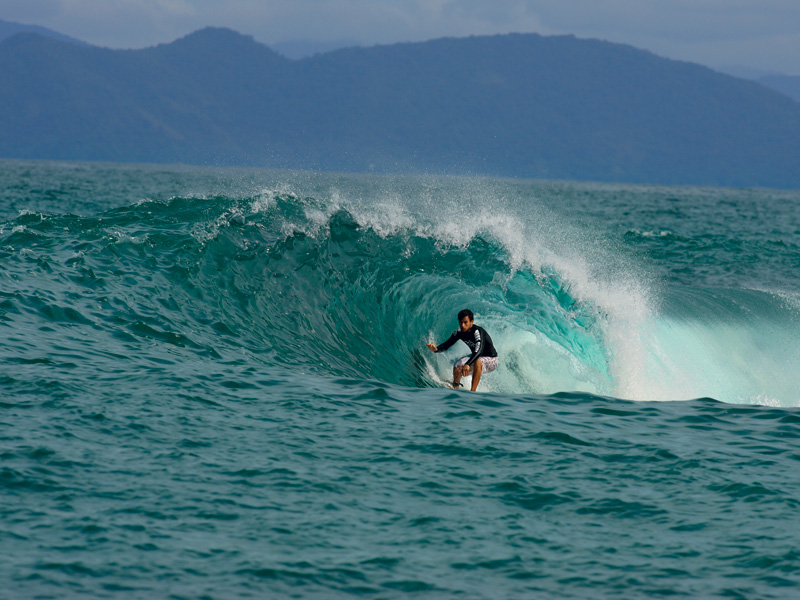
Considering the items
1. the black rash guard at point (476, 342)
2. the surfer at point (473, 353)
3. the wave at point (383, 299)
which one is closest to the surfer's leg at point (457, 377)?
the surfer at point (473, 353)

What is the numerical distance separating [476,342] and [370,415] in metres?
3.36

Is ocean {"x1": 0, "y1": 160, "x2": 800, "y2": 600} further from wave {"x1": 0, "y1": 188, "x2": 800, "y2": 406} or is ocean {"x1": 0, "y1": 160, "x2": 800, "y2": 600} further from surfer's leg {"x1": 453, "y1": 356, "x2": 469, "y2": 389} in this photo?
surfer's leg {"x1": 453, "y1": 356, "x2": 469, "y2": 389}

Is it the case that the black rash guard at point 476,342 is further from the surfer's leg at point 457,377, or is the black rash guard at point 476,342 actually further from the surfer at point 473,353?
the surfer's leg at point 457,377

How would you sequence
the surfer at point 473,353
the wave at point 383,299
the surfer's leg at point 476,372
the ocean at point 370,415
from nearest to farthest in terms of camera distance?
the ocean at point 370,415 < the surfer's leg at point 476,372 < the surfer at point 473,353 < the wave at point 383,299

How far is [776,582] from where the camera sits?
771 centimetres

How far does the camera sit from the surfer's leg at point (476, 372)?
563 inches

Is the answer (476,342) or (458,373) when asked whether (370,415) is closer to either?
(458,373)

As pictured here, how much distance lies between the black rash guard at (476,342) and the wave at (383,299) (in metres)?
1.08

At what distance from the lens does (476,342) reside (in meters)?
14.5

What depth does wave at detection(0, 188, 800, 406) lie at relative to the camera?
1614cm

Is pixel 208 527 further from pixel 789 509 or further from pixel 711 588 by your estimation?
pixel 789 509

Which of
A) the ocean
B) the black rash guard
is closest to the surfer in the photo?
the black rash guard

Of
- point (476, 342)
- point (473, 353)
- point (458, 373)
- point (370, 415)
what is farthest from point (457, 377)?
point (370, 415)

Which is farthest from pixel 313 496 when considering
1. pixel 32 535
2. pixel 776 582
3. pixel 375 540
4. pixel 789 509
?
pixel 789 509
